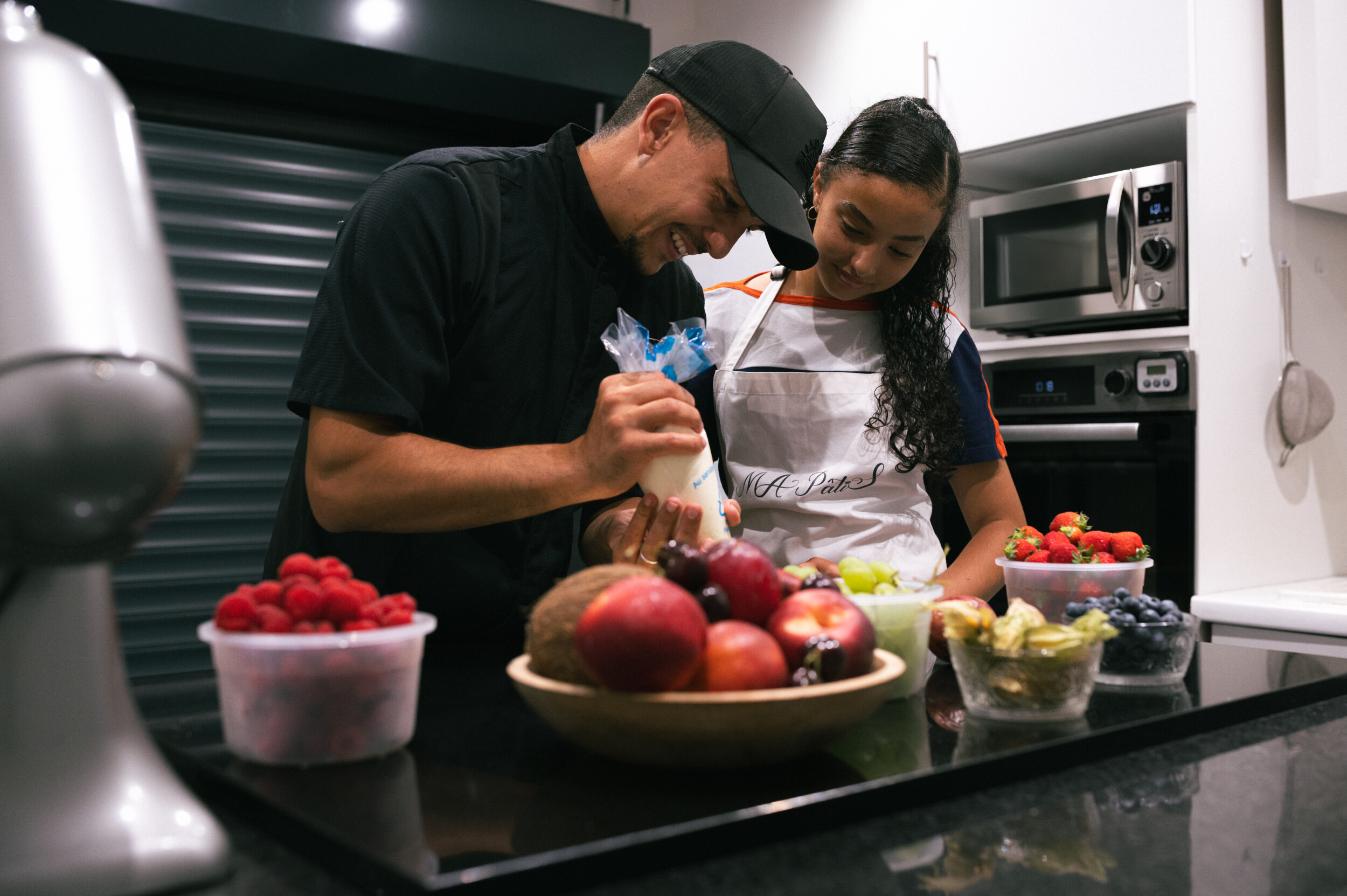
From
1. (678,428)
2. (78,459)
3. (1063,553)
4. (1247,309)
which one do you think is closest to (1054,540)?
(1063,553)

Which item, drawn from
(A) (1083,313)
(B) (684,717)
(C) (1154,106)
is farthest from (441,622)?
(C) (1154,106)

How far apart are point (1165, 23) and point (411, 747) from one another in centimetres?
215

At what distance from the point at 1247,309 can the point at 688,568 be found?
2.04 metres

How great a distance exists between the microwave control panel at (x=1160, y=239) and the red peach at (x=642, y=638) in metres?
1.89

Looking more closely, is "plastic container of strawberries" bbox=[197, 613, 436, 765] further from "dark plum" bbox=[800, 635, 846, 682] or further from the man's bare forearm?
the man's bare forearm

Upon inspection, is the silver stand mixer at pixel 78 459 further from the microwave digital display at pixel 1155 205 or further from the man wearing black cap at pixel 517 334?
the microwave digital display at pixel 1155 205

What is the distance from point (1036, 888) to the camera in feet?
1.89

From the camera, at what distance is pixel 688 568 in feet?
2.36

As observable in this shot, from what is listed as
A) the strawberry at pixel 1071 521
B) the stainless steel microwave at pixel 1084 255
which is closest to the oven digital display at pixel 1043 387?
the stainless steel microwave at pixel 1084 255

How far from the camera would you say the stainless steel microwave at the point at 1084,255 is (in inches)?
85.6

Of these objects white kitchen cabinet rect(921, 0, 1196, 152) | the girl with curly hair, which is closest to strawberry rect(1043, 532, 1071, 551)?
the girl with curly hair

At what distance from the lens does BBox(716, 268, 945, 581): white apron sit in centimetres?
181

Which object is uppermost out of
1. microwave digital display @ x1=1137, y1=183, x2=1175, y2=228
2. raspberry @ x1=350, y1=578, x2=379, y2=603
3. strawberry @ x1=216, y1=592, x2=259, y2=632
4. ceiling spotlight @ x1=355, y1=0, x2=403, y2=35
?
ceiling spotlight @ x1=355, y1=0, x2=403, y2=35

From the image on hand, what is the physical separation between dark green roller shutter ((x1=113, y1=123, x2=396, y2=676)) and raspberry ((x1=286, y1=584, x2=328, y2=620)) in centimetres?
242
